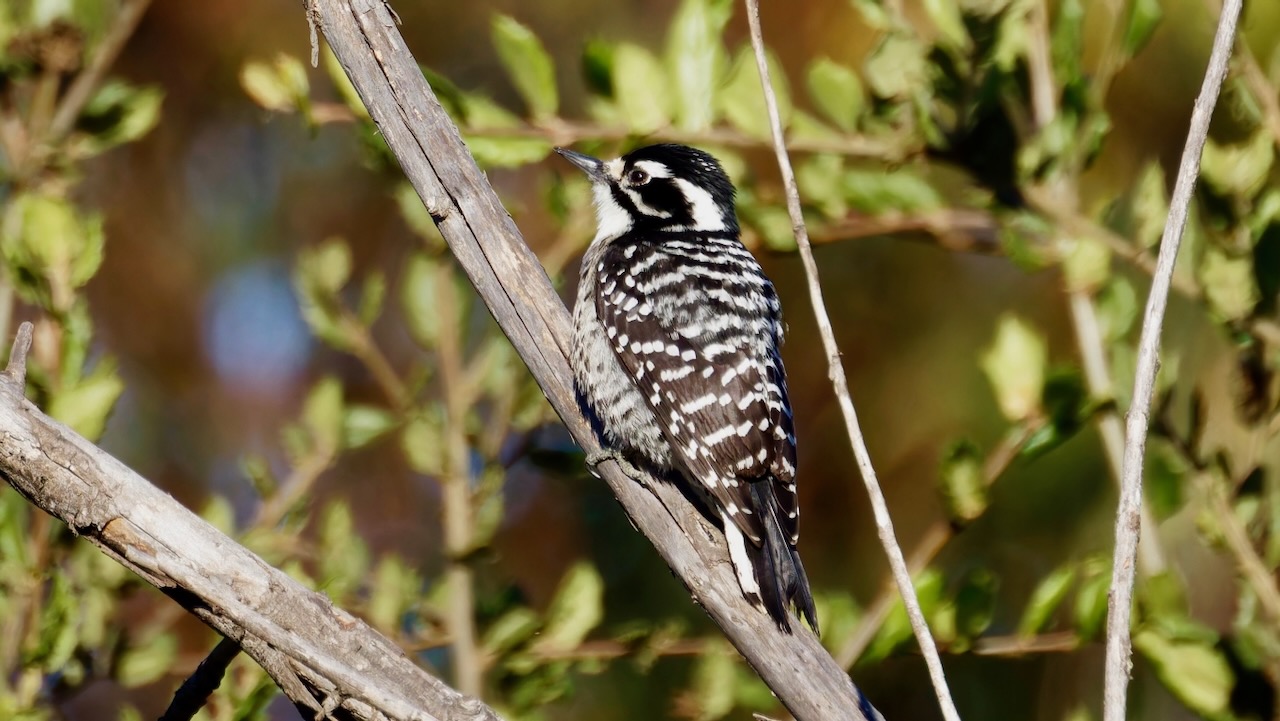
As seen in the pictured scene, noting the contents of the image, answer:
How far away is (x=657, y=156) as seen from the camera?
4.80m

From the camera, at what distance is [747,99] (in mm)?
4273

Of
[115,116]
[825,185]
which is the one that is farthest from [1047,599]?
[115,116]

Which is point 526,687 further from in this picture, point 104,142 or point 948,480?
point 104,142

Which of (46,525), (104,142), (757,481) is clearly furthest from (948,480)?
(104,142)

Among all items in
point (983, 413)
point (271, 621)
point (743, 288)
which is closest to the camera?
point (271, 621)

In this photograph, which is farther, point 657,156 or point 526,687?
point 657,156

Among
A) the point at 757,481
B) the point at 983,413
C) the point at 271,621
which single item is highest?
the point at 983,413

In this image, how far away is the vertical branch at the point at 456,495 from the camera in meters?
4.18

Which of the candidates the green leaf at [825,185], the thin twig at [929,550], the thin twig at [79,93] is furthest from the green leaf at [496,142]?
the thin twig at [929,550]

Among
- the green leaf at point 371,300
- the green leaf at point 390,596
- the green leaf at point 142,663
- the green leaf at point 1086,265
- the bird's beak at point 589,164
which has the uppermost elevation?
the green leaf at point 1086,265

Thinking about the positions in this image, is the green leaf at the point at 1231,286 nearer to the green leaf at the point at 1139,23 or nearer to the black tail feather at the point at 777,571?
the green leaf at the point at 1139,23

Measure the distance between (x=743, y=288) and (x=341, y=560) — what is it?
1.53 metres

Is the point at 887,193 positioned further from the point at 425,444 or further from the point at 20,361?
the point at 20,361

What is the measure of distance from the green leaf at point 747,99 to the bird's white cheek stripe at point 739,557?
51.0 inches
